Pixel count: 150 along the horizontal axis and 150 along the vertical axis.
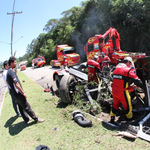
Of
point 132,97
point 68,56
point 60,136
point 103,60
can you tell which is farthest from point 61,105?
point 68,56

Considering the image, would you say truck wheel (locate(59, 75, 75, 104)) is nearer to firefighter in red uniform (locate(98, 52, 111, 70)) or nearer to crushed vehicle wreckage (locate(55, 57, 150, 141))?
crushed vehicle wreckage (locate(55, 57, 150, 141))

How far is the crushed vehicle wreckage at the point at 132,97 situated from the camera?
2.99 m

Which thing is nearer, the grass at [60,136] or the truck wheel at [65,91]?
the grass at [60,136]

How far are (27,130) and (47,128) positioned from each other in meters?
0.50

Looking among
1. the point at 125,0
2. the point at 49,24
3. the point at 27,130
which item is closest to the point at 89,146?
the point at 27,130

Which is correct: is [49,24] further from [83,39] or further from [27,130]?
[27,130]

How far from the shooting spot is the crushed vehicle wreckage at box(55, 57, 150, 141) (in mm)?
2991

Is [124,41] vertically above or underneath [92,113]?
above

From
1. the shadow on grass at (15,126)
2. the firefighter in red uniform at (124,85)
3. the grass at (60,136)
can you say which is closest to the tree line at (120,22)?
the firefighter in red uniform at (124,85)

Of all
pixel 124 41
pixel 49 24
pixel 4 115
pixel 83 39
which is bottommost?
pixel 4 115

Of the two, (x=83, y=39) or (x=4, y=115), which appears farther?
(x=83, y=39)

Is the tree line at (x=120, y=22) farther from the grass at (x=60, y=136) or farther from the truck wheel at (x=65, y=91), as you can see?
the grass at (x=60, y=136)

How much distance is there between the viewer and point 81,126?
334 centimetres

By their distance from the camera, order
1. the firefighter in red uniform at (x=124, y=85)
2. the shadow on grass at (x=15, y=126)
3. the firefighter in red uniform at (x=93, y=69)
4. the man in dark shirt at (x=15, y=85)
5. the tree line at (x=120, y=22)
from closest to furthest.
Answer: the firefighter in red uniform at (x=124, y=85) < the man in dark shirt at (x=15, y=85) < the shadow on grass at (x=15, y=126) < the firefighter in red uniform at (x=93, y=69) < the tree line at (x=120, y=22)
